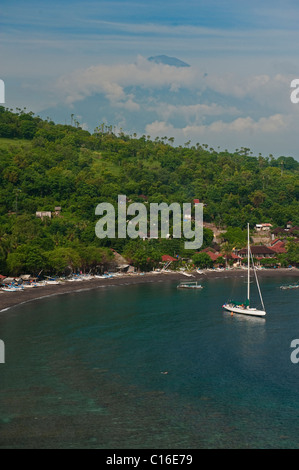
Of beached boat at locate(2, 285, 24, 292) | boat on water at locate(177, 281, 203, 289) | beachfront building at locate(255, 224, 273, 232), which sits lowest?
boat on water at locate(177, 281, 203, 289)

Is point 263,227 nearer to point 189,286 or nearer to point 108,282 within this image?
point 189,286

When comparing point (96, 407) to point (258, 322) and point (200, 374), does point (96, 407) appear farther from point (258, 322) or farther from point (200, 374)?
point (258, 322)

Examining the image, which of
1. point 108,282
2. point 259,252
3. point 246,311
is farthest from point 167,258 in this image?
point 246,311

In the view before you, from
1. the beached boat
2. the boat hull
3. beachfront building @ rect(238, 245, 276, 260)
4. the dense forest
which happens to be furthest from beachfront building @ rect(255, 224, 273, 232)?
the beached boat

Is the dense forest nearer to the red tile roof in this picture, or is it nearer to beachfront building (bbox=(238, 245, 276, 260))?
the red tile roof

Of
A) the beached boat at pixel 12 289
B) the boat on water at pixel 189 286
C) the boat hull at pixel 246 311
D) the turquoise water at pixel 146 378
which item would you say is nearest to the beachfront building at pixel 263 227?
the boat on water at pixel 189 286
